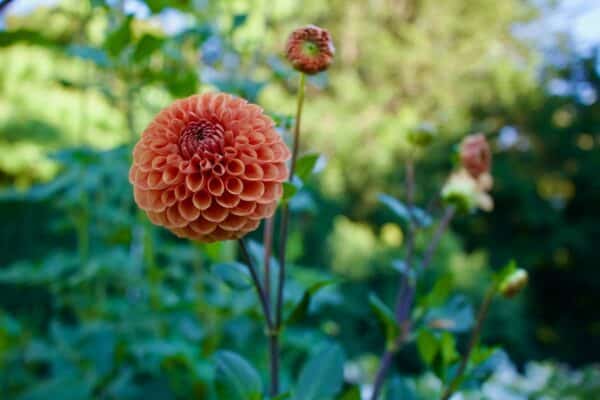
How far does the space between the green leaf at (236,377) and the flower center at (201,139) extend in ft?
0.67

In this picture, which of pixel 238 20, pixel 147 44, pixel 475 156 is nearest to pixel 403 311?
pixel 475 156

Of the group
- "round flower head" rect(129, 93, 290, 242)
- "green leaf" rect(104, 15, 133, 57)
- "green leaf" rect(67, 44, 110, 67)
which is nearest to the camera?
"round flower head" rect(129, 93, 290, 242)

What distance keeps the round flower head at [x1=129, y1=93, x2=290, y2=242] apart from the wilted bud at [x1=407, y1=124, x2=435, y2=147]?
34 centimetres

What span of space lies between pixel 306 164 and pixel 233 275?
126 millimetres

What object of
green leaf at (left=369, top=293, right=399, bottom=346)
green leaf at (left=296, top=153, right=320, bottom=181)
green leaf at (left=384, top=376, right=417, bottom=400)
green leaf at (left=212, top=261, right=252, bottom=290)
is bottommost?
green leaf at (left=384, top=376, right=417, bottom=400)

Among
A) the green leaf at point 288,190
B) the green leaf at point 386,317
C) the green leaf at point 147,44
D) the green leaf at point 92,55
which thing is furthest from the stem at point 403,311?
the green leaf at point 92,55

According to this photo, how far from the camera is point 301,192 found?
967 millimetres

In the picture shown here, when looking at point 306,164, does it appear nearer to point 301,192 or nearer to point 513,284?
point 513,284

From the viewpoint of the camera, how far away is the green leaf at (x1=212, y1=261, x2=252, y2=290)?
51 centimetres

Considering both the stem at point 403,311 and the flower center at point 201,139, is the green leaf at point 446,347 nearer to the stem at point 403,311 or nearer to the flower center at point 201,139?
the stem at point 403,311

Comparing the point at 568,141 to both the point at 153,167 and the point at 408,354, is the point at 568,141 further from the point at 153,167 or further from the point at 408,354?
the point at 153,167

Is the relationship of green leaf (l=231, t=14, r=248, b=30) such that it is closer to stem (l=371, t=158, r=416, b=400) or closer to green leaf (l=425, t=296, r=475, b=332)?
stem (l=371, t=158, r=416, b=400)

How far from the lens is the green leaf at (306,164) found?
492 millimetres

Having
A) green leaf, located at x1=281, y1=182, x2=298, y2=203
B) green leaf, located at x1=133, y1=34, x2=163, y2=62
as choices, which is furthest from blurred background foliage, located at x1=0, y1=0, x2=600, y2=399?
green leaf, located at x1=281, y1=182, x2=298, y2=203
